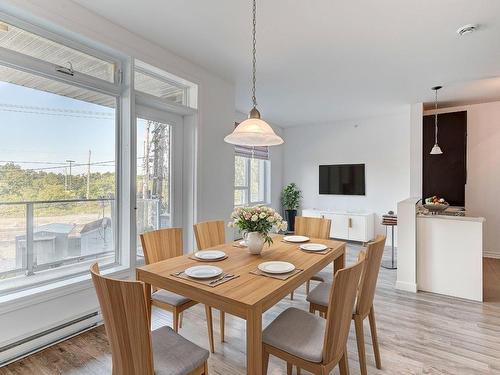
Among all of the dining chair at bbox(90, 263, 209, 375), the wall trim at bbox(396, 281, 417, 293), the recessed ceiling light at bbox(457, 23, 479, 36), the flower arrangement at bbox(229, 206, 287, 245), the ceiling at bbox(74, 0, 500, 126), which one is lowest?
the wall trim at bbox(396, 281, 417, 293)

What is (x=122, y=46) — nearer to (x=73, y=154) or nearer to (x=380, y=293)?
(x=73, y=154)

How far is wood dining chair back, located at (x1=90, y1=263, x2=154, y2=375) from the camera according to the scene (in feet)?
3.49

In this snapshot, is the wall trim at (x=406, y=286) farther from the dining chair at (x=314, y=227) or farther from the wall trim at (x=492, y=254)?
the wall trim at (x=492, y=254)

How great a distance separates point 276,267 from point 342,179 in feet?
17.0

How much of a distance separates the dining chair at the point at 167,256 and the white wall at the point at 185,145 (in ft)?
2.72

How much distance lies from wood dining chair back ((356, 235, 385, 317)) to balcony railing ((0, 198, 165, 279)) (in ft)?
7.87

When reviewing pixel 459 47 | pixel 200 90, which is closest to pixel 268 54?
pixel 200 90

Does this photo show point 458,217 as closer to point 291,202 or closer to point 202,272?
point 202,272

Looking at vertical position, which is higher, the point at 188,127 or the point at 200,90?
the point at 200,90

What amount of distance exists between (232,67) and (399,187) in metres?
4.33

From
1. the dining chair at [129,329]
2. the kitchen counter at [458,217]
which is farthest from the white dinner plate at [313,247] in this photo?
the kitchen counter at [458,217]

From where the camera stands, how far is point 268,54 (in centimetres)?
319

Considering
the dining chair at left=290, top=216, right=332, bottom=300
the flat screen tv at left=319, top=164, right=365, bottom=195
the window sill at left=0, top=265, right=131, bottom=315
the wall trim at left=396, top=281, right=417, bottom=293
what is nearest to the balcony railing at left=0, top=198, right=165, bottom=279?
the window sill at left=0, top=265, right=131, bottom=315

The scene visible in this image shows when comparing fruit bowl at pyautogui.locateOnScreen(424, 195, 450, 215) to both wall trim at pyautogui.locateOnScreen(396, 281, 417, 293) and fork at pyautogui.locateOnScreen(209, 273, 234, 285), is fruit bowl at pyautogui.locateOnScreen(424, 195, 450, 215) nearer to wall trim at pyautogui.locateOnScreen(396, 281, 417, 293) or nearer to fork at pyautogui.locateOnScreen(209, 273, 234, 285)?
wall trim at pyautogui.locateOnScreen(396, 281, 417, 293)
